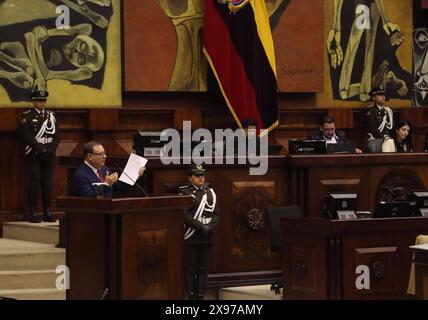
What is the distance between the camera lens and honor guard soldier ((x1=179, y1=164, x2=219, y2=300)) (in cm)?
1042

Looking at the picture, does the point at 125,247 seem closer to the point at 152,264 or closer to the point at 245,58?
the point at 152,264

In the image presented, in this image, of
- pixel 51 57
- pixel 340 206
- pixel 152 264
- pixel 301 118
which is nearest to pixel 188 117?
pixel 301 118

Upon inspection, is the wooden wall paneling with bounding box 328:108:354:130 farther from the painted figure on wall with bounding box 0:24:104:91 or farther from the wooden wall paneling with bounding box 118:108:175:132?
the painted figure on wall with bounding box 0:24:104:91

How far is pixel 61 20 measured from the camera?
44.1 feet

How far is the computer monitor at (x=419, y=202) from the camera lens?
9.84 metres

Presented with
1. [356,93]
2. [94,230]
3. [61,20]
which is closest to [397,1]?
[356,93]

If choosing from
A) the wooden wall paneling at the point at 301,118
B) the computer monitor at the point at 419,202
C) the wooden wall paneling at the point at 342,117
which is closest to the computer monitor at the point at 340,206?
the computer monitor at the point at 419,202

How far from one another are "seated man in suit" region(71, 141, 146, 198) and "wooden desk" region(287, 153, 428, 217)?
2.24m

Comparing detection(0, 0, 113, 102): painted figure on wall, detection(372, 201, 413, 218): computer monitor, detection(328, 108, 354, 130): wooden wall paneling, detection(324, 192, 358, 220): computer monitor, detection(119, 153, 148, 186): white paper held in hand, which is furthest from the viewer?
detection(328, 108, 354, 130): wooden wall paneling

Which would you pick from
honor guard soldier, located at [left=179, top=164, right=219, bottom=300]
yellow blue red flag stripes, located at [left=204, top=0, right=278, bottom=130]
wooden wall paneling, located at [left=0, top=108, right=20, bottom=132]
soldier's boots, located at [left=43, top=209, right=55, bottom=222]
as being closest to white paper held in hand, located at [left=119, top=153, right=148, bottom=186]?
honor guard soldier, located at [left=179, top=164, right=219, bottom=300]

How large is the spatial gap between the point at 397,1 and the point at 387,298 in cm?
771

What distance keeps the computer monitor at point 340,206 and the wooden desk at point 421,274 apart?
1406mm

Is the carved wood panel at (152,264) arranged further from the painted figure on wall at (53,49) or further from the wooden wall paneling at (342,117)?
the wooden wall paneling at (342,117)

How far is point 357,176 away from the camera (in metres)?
11.4
